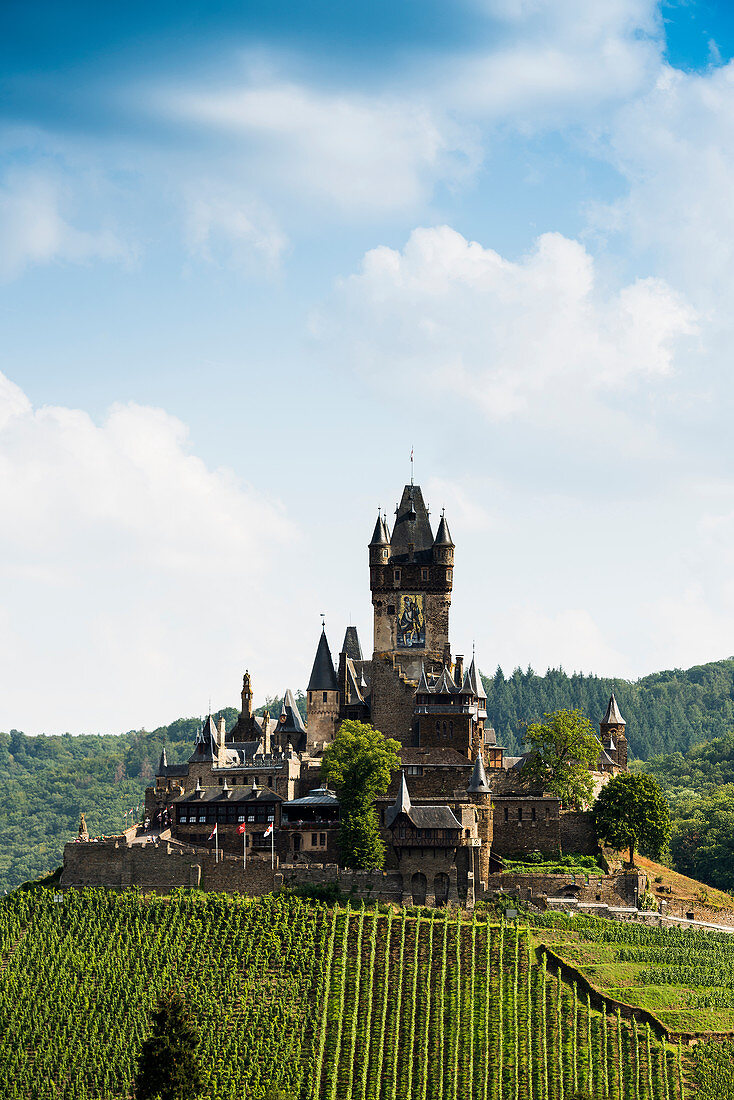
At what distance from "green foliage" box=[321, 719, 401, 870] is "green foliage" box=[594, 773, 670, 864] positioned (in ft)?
42.7

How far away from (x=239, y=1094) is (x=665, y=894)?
109 feet

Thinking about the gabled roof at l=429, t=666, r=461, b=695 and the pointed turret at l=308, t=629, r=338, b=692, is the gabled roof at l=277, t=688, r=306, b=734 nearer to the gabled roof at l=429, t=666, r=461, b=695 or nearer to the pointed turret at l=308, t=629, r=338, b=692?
the pointed turret at l=308, t=629, r=338, b=692

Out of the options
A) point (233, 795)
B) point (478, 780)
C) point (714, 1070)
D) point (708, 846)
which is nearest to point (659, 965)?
point (714, 1070)

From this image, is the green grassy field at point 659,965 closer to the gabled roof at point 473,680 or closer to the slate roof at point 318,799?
the slate roof at point 318,799

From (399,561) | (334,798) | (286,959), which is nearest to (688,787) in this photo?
(399,561)

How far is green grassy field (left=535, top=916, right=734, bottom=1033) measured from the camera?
2876 inches

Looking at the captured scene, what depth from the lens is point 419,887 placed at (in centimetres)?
8438

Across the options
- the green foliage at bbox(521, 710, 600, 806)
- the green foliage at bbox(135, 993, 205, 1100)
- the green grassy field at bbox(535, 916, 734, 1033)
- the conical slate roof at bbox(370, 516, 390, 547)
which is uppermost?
the conical slate roof at bbox(370, 516, 390, 547)

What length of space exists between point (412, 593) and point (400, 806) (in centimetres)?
2085

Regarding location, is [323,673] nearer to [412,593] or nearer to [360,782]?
[412,593]

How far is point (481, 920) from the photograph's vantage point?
3233 inches

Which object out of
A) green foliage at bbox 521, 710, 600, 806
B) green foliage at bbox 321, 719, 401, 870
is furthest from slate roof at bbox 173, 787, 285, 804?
green foliage at bbox 521, 710, 600, 806

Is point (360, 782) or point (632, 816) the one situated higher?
point (360, 782)

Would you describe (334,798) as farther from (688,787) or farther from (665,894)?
(688,787)
